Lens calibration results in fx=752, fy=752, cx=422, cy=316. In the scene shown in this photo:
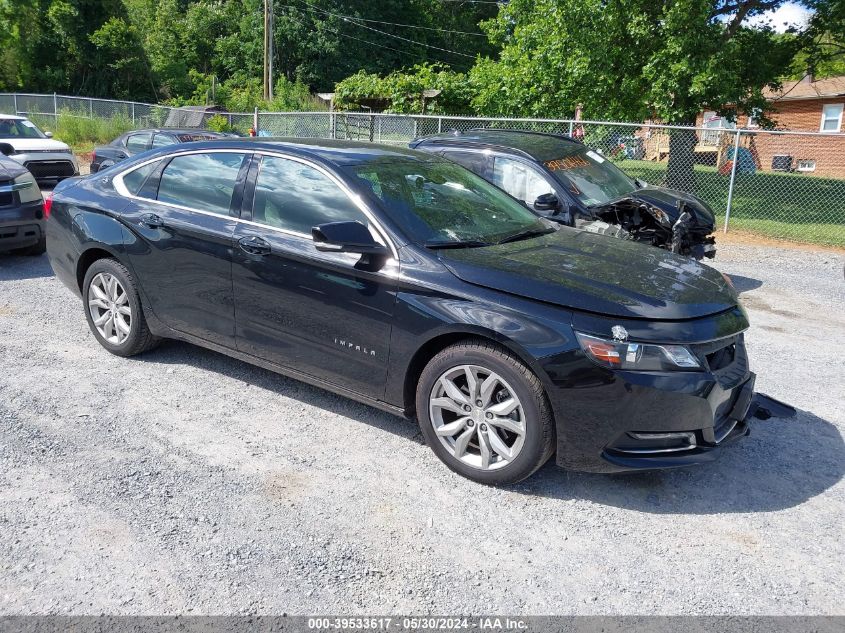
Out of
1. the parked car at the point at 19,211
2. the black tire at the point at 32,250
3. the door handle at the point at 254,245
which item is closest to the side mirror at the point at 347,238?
the door handle at the point at 254,245

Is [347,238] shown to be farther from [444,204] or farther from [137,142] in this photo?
[137,142]

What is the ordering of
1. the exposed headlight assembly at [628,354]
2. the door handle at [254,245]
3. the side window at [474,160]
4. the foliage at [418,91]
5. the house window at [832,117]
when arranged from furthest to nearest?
the house window at [832,117]
the foliage at [418,91]
the side window at [474,160]
the door handle at [254,245]
the exposed headlight assembly at [628,354]

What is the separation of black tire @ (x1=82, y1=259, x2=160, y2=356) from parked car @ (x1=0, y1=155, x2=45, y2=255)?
343cm

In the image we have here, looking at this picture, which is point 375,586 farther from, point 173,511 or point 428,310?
point 428,310

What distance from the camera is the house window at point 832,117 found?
3262 cm

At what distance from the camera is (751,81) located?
59.4 feet

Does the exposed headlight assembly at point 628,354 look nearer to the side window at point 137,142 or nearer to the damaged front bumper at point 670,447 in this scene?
the damaged front bumper at point 670,447

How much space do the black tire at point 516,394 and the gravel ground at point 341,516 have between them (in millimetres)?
119

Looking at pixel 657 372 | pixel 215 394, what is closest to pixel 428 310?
pixel 657 372

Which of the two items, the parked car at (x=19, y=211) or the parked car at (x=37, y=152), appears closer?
the parked car at (x=19, y=211)

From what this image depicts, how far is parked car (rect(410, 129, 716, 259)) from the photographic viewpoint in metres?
7.80

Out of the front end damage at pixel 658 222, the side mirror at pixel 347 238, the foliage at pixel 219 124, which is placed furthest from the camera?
the foliage at pixel 219 124

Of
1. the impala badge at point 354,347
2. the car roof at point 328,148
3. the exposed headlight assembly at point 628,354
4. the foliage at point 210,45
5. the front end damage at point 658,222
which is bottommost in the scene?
the impala badge at point 354,347

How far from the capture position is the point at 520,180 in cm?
813
